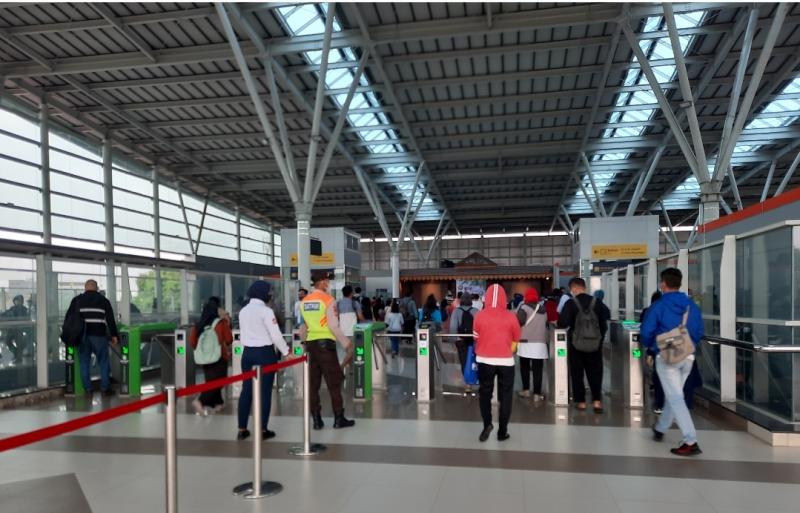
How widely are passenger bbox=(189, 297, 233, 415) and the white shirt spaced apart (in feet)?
5.78

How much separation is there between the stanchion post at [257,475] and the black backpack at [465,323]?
4506 millimetres

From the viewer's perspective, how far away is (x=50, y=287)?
878 cm

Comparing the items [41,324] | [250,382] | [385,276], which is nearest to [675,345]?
[250,382]

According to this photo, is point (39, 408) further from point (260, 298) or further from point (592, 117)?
point (592, 117)

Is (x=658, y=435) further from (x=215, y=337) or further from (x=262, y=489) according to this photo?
(x=215, y=337)

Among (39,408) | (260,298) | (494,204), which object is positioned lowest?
(39,408)

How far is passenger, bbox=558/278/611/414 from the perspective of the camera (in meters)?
6.71

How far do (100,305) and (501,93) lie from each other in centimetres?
1382

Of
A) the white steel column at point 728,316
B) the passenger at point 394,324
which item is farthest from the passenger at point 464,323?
the passenger at point 394,324

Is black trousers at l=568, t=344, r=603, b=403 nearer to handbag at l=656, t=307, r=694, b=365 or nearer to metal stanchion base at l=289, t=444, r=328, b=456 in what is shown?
handbag at l=656, t=307, r=694, b=365

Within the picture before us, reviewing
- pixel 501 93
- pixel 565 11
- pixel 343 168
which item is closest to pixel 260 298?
pixel 565 11

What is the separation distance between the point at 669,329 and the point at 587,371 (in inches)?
77.6

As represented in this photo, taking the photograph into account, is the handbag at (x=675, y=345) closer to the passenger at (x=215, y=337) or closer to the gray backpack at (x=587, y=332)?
the gray backpack at (x=587, y=332)

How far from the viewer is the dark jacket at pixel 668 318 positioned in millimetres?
5113
